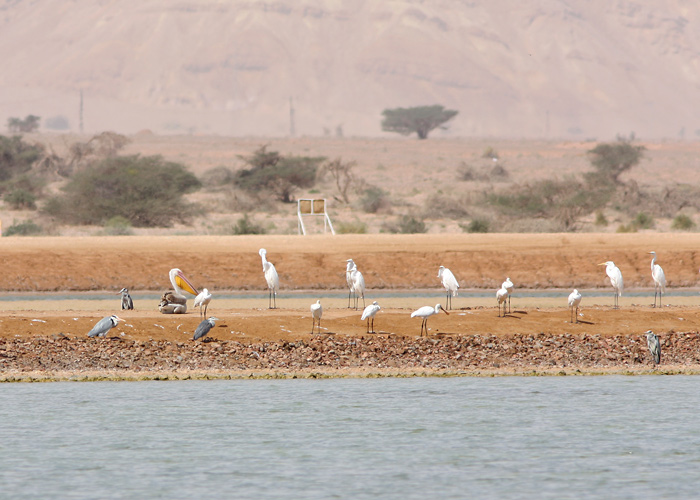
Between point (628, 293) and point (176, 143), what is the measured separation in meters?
104

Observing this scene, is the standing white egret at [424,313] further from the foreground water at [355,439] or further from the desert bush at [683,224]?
the desert bush at [683,224]

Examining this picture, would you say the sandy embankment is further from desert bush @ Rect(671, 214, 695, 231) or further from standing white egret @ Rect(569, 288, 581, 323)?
desert bush @ Rect(671, 214, 695, 231)

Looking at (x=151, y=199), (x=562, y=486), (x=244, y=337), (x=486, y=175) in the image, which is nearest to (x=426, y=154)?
(x=486, y=175)

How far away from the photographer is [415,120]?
488ft

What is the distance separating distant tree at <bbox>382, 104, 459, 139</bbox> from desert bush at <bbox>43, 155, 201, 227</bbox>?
8484 centimetres

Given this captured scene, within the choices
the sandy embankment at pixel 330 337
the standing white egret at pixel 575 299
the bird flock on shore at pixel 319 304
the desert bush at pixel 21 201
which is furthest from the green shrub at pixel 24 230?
the standing white egret at pixel 575 299

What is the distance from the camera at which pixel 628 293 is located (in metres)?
33.6

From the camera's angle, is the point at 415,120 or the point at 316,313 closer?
the point at 316,313

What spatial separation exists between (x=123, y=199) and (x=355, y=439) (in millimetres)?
43833

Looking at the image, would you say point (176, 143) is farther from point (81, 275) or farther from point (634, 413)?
point (634, 413)

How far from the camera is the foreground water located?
13391 millimetres

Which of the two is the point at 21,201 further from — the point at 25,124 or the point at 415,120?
the point at 415,120

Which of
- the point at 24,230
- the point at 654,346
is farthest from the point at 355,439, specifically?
the point at 24,230

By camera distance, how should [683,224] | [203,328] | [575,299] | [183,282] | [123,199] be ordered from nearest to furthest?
[203,328]
[575,299]
[183,282]
[683,224]
[123,199]
